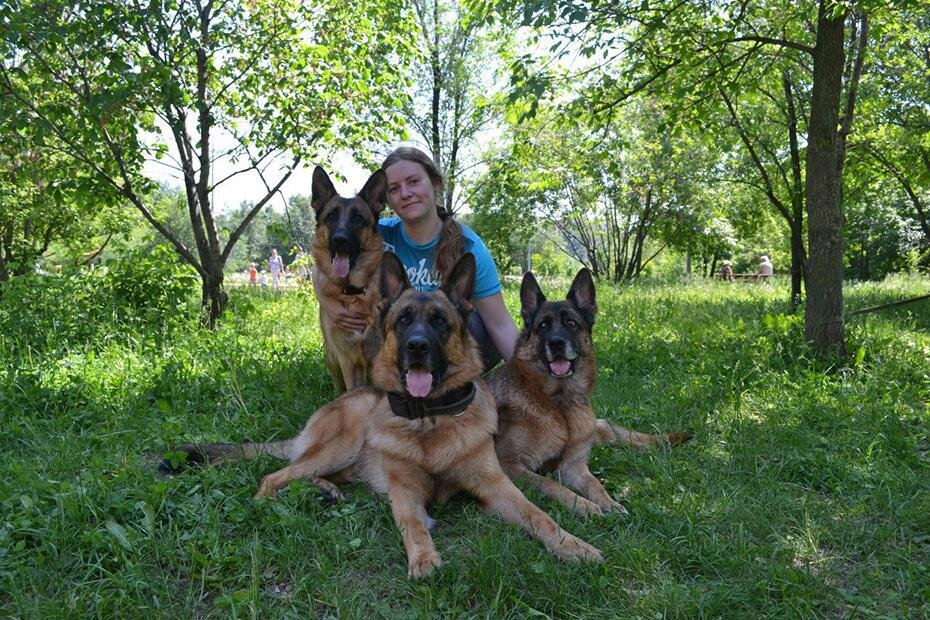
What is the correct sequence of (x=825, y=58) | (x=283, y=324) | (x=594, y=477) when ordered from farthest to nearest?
1. (x=283, y=324)
2. (x=825, y=58)
3. (x=594, y=477)

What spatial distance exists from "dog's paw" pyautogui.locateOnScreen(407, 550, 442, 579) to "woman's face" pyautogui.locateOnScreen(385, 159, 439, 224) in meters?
2.60

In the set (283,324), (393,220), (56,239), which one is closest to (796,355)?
(393,220)

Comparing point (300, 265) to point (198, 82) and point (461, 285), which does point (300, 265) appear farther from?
point (461, 285)

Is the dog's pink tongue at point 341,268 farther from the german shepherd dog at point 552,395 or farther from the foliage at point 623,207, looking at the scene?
the foliage at point 623,207

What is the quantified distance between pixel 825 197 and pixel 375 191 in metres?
4.46

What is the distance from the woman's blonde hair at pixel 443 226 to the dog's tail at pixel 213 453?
155 centimetres

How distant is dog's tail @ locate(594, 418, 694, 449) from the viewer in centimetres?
396

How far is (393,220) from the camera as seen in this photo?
5.13 meters

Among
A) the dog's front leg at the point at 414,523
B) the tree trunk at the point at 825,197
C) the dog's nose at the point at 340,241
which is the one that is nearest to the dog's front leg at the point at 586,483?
the dog's front leg at the point at 414,523

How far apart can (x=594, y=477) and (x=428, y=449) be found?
41.4 inches

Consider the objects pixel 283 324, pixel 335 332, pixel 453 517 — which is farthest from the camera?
pixel 283 324

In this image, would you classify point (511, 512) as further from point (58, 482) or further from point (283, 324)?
point (283, 324)

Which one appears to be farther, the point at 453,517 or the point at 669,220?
the point at 669,220

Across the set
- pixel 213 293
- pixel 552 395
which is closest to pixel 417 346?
pixel 552 395
